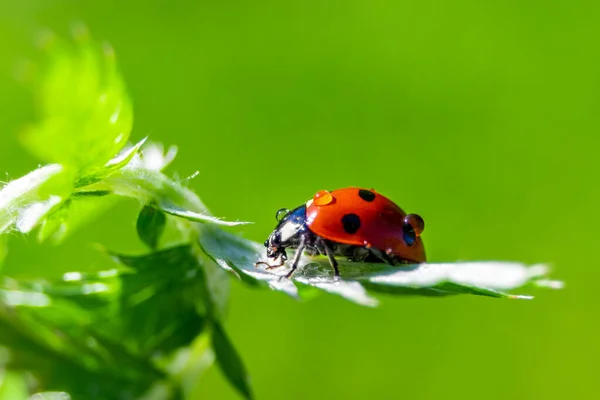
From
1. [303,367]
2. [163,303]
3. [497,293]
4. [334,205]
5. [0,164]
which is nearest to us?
[497,293]

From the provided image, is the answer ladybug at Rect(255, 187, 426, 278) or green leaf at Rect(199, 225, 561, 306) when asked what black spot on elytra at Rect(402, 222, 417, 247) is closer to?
ladybug at Rect(255, 187, 426, 278)

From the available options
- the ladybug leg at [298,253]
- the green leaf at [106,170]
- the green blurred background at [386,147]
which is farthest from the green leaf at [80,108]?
the green blurred background at [386,147]

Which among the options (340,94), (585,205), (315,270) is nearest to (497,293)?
(315,270)

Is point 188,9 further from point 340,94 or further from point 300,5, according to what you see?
point 340,94

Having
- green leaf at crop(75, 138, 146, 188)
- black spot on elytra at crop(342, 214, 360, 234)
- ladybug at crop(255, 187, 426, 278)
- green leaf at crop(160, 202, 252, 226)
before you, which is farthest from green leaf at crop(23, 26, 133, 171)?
black spot on elytra at crop(342, 214, 360, 234)

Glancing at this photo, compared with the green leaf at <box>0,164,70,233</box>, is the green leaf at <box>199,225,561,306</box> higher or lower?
higher

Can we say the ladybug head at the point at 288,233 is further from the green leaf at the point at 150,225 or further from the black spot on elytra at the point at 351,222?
the green leaf at the point at 150,225
